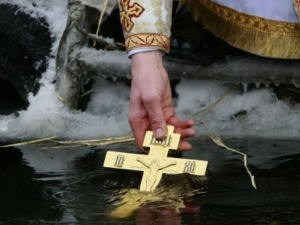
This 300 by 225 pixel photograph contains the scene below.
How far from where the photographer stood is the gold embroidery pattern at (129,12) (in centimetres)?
227

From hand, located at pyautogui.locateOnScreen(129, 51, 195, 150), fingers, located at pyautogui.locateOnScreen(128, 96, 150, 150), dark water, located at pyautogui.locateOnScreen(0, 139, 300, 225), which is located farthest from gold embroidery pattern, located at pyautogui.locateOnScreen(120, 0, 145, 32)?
dark water, located at pyautogui.locateOnScreen(0, 139, 300, 225)

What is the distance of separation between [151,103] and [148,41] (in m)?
0.21

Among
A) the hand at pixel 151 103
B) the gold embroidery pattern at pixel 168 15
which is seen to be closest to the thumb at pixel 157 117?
the hand at pixel 151 103

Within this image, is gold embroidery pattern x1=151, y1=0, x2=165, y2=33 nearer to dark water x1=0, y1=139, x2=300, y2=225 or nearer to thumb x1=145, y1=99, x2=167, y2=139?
thumb x1=145, y1=99, x2=167, y2=139

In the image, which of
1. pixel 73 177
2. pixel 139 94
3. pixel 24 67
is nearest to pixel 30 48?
pixel 24 67

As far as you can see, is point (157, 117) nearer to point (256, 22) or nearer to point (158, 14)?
point (158, 14)

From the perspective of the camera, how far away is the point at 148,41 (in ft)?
7.26

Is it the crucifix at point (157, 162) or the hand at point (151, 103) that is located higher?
the hand at point (151, 103)

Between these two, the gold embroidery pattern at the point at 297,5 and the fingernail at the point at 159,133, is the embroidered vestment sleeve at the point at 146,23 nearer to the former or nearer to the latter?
the fingernail at the point at 159,133

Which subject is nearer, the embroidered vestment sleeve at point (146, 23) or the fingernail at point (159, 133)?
the fingernail at point (159, 133)

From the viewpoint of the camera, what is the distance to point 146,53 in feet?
7.16

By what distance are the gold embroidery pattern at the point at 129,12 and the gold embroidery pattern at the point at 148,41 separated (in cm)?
5

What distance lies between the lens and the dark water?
6.52ft

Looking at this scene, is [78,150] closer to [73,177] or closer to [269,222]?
[73,177]
